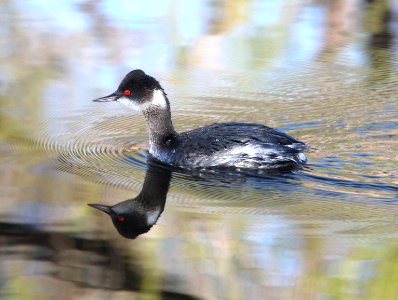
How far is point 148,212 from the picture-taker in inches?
269

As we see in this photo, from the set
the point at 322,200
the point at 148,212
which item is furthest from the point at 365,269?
the point at 148,212

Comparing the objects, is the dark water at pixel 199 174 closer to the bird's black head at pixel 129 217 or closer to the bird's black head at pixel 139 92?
the bird's black head at pixel 129 217

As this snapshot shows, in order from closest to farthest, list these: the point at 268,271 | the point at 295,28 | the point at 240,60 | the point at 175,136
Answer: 1. the point at 268,271
2. the point at 175,136
3. the point at 240,60
4. the point at 295,28

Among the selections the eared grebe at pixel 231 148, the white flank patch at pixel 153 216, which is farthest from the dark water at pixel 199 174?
the eared grebe at pixel 231 148

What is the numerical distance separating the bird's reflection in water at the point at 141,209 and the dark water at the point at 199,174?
0.03 m

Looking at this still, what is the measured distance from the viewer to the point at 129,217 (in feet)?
22.2

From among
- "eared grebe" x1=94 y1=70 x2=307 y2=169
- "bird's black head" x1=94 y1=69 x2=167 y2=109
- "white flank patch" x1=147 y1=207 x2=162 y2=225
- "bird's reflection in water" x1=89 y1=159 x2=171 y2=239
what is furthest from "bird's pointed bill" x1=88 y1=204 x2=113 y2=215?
"bird's black head" x1=94 y1=69 x2=167 y2=109

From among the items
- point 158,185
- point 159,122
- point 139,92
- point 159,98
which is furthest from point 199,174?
point 139,92

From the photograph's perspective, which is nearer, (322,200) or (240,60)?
(322,200)

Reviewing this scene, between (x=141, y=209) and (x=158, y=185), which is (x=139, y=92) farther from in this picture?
(x=141, y=209)

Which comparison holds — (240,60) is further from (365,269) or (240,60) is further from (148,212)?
(365,269)

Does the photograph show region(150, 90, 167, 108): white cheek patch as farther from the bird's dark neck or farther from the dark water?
the dark water

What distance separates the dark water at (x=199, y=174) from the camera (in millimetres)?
5699

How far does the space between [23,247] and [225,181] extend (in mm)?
2173
